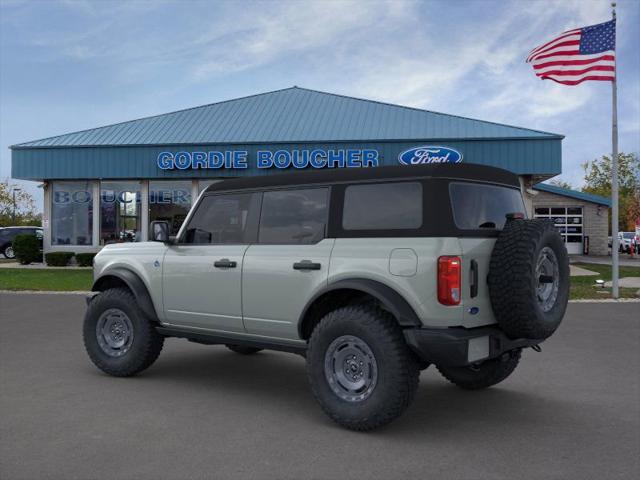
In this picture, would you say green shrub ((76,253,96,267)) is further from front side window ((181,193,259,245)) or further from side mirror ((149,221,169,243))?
front side window ((181,193,259,245))

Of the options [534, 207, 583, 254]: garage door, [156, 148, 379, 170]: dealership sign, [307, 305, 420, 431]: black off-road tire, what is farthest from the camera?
[534, 207, 583, 254]: garage door

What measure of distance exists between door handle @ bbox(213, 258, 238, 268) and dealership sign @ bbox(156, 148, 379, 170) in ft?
58.8

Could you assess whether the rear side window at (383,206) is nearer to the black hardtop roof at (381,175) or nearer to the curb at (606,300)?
the black hardtop roof at (381,175)

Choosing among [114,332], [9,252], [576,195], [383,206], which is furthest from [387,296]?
[576,195]

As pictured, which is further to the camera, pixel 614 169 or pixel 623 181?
pixel 623 181

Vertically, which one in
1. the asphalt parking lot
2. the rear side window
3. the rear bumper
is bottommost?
the asphalt parking lot

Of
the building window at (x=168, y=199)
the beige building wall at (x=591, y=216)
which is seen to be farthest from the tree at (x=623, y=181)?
the building window at (x=168, y=199)

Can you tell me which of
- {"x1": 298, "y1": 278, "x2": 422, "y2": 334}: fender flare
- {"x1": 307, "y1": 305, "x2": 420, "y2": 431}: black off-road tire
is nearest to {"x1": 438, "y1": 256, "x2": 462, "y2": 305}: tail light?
{"x1": 298, "y1": 278, "x2": 422, "y2": 334}: fender flare

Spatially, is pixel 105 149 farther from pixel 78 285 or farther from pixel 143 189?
pixel 78 285

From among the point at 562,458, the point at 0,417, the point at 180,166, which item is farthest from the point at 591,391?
the point at 180,166

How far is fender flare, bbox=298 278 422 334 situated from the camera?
15.1 ft

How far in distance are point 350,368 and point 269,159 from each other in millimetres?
19861

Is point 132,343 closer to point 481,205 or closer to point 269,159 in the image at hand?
point 481,205

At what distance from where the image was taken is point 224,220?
603 cm
